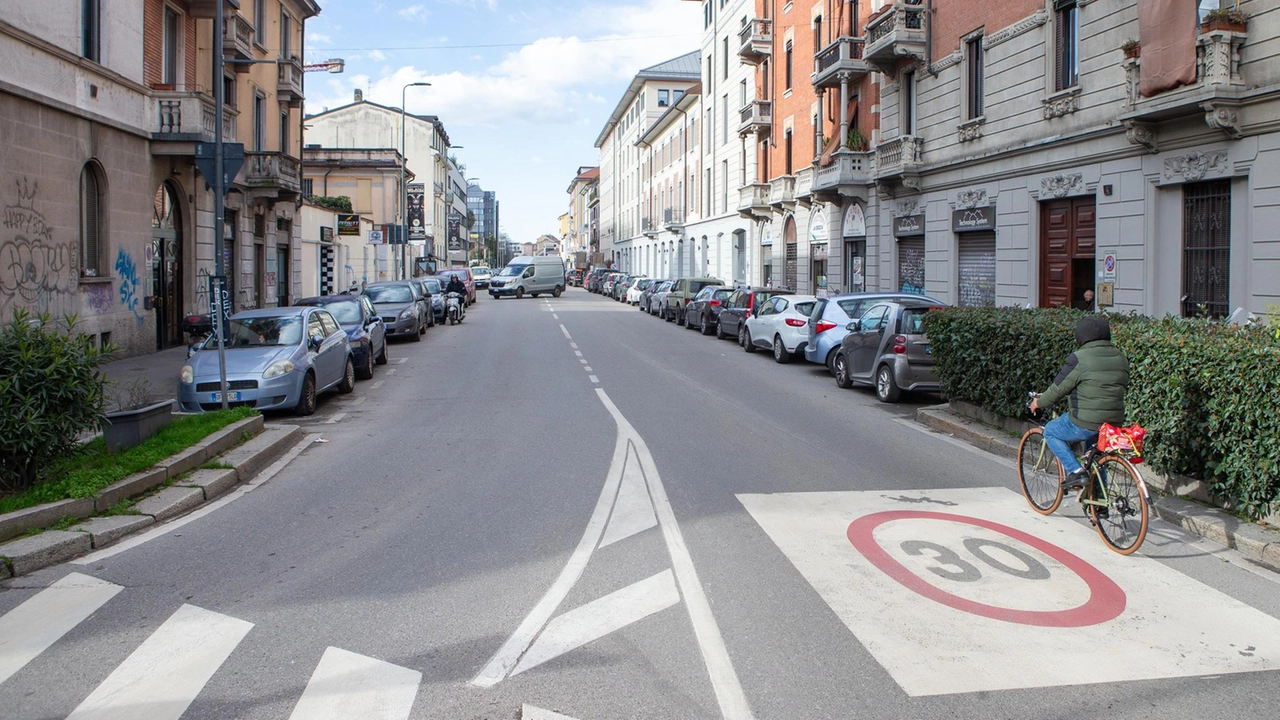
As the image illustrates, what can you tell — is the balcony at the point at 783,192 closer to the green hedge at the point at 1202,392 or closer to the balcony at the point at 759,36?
the balcony at the point at 759,36

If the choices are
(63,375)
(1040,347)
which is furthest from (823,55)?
(63,375)

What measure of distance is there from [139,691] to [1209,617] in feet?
17.8

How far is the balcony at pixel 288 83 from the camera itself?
33.4m

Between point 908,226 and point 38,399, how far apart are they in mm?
24653

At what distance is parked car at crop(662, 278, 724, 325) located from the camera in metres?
34.3

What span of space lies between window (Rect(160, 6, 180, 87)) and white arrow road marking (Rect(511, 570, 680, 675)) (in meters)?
22.3

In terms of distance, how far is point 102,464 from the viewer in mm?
8445

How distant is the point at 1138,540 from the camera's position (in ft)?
21.5

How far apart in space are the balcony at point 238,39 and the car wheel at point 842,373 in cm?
1883

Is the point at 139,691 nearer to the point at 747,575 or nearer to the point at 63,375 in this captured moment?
the point at 747,575

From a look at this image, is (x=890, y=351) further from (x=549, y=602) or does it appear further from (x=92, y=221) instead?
(x=92, y=221)

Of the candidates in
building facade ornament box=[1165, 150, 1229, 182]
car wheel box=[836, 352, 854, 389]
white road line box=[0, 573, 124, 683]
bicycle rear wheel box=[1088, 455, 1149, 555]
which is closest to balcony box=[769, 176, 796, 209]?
building facade ornament box=[1165, 150, 1229, 182]

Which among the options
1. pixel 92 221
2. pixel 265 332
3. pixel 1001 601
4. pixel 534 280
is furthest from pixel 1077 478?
pixel 534 280

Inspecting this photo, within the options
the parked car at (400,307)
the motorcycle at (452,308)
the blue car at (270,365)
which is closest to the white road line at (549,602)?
the blue car at (270,365)
